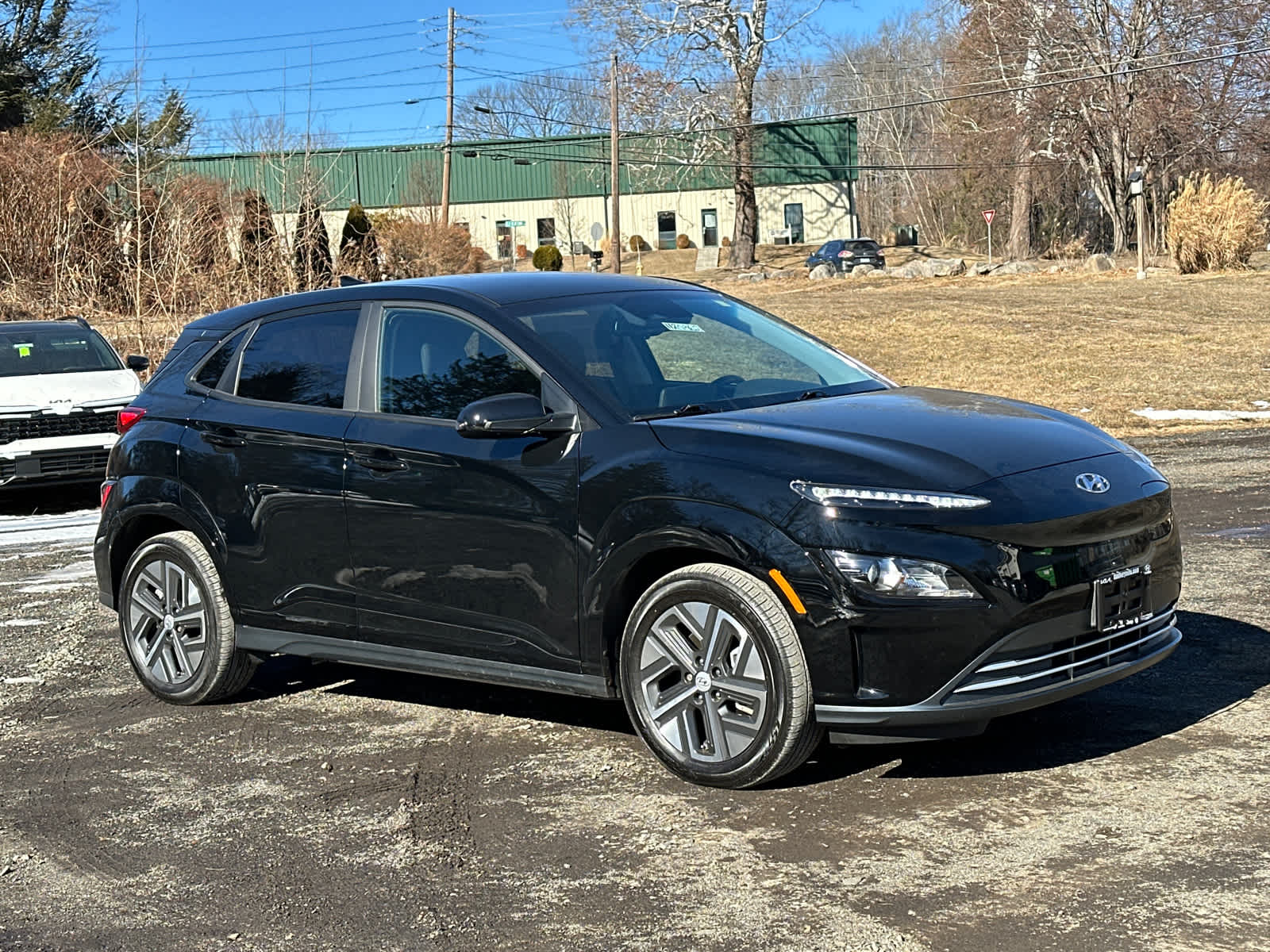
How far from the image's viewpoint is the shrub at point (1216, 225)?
37.6 meters

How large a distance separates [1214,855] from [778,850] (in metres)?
1.23

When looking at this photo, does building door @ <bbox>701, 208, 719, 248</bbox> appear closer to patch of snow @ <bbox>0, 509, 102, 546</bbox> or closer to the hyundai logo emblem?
patch of snow @ <bbox>0, 509, 102, 546</bbox>

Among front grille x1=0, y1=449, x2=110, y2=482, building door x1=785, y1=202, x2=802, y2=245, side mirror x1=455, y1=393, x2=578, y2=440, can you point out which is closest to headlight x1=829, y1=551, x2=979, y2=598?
side mirror x1=455, y1=393, x2=578, y2=440

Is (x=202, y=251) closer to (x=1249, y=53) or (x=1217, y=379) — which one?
(x=1217, y=379)

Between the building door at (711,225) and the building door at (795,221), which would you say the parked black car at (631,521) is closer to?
the building door at (795,221)

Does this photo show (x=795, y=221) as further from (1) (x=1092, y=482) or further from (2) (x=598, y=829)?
(2) (x=598, y=829)

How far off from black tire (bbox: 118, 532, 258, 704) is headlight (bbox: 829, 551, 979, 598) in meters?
3.14

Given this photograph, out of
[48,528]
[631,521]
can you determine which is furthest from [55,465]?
[631,521]

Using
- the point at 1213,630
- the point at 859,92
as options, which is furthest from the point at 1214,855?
the point at 859,92

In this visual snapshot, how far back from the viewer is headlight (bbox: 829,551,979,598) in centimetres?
465

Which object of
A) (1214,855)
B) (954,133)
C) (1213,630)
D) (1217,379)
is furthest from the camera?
(954,133)

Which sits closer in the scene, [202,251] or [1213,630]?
[1213,630]

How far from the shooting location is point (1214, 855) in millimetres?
4289

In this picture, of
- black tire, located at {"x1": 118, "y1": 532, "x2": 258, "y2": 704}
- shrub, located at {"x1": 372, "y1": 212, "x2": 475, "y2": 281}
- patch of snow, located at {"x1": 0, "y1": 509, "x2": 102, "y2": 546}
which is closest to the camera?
black tire, located at {"x1": 118, "y1": 532, "x2": 258, "y2": 704}
